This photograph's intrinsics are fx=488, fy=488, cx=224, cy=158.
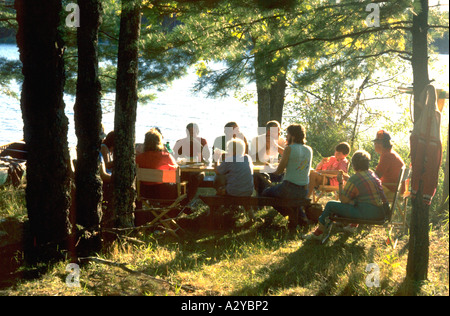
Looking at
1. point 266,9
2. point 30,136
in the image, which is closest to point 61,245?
point 30,136

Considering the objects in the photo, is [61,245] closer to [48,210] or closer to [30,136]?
[48,210]

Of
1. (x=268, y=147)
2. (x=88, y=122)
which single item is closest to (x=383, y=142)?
(x=268, y=147)

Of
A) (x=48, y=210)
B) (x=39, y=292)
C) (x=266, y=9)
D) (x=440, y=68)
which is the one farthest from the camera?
(x=440, y=68)

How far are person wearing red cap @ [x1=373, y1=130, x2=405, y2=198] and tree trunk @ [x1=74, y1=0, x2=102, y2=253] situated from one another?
343 cm

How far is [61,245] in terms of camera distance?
480cm

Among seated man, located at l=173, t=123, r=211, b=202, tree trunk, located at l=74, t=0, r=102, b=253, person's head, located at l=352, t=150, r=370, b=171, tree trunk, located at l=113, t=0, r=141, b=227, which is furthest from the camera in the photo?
seated man, located at l=173, t=123, r=211, b=202

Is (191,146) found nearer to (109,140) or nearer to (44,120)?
(109,140)

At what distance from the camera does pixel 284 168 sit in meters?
6.19

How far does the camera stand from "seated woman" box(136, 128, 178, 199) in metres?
6.25

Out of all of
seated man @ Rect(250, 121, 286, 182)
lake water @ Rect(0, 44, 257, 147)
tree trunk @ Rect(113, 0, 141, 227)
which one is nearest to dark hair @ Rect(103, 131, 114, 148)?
tree trunk @ Rect(113, 0, 141, 227)

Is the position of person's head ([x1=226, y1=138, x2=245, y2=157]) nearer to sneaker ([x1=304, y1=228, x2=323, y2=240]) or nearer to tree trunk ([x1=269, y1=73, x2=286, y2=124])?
sneaker ([x1=304, y1=228, x2=323, y2=240])

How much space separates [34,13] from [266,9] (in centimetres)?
234

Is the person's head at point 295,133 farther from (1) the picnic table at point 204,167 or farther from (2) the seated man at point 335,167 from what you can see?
(2) the seated man at point 335,167
